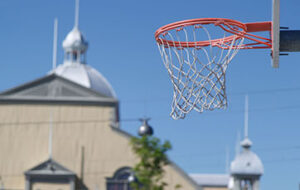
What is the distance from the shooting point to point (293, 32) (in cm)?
886

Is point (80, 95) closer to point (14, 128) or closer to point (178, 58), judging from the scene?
point (14, 128)

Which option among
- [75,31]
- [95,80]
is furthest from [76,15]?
[95,80]

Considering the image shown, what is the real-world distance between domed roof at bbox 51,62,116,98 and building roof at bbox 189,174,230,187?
8.87m

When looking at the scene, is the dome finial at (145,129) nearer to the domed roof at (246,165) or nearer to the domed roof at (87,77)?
the domed roof at (246,165)

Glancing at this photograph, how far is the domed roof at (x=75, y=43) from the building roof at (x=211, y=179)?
10.3 m

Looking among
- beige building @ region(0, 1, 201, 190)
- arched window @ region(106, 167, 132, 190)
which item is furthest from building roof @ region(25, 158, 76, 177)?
arched window @ region(106, 167, 132, 190)

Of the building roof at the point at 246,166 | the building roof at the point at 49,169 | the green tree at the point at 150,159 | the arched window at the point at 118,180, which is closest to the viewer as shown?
the green tree at the point at 150,159

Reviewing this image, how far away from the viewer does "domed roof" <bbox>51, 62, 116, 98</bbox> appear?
39.8m

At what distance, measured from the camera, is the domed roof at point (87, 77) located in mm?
39812

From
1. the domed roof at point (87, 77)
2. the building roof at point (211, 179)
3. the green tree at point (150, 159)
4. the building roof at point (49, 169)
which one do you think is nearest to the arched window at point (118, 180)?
→ the building roof at point (49, 169)

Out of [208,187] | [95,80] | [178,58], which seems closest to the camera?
[178,58]

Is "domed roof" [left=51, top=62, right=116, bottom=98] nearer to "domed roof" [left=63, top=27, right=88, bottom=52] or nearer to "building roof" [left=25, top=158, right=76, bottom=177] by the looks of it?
"domed roof" [left=63, top=27, right=88, bottom=52]

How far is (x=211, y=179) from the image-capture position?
46.2 metres

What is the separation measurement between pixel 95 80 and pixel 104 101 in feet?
16.6
